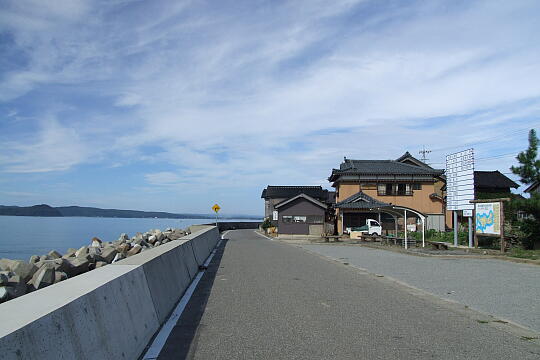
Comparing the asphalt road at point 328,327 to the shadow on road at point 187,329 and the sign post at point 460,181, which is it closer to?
the shadow on road at point 187,329

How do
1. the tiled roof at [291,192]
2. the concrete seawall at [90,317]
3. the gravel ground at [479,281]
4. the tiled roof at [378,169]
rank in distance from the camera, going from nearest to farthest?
the concrete seawall at [90,317]
the gravel ground at [479,281]
the tiled roof at [378,169]
the tiled roof at [291,192]

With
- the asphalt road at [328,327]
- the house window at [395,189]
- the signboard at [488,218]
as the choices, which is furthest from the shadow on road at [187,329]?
the house window at [395,189]

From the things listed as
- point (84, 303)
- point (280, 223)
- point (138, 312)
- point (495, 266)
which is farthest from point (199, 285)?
point (280, 223)

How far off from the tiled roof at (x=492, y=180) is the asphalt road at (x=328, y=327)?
45.2 metres

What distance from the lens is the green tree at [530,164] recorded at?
21.0m

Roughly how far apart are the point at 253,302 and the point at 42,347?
5975 mm

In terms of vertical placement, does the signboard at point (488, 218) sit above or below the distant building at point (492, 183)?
below

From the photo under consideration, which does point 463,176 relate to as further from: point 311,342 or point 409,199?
point 409,199

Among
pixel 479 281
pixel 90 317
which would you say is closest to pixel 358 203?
pixel 479 281

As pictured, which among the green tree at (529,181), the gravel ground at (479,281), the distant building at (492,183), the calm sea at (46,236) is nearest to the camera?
the gravel ground at (479,281)

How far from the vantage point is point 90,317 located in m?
4.49

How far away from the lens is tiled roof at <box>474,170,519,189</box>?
5203 centimetres

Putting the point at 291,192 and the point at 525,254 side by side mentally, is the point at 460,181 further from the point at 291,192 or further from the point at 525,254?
the point at 291,192

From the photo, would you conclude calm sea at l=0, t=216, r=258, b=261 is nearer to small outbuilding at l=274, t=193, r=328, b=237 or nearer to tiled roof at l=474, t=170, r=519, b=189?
small outbuilding at l=274, t=193, r=328, b=237
